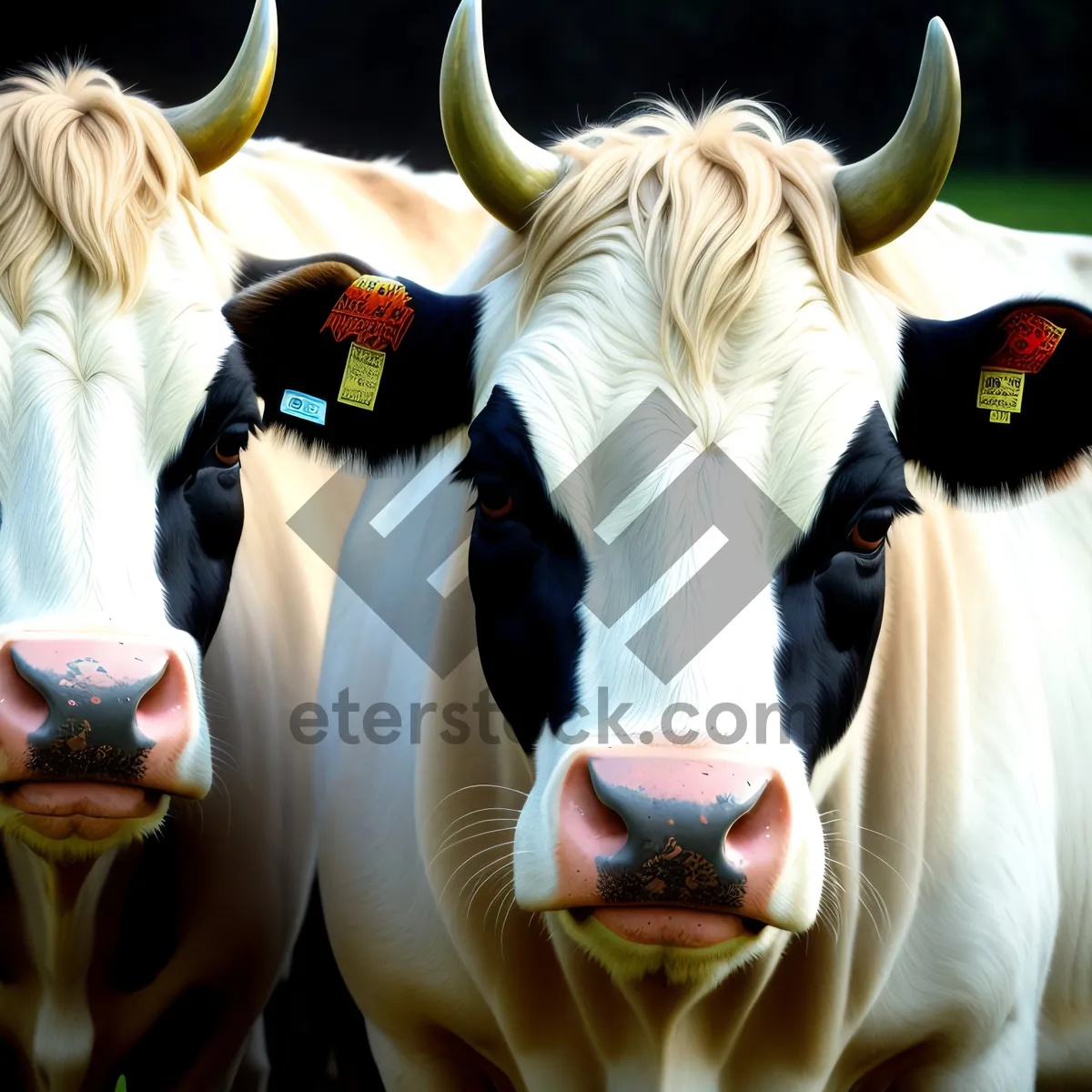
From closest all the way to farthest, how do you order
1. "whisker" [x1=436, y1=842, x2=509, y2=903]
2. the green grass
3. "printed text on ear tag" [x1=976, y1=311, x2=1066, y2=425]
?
"printed text on ear tag" [x1=976, y1=311, x2=1066, y2=425] < "whisker" [x1=436, y1=842, x2=509, y2=903] < the green grass

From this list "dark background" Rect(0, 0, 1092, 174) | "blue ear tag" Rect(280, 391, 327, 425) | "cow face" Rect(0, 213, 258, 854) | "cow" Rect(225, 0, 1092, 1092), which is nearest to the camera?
"cow" Rect(225, 0, 1092, 1092)

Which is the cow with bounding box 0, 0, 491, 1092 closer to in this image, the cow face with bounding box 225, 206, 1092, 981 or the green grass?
the cow face with bounding box 225, 206, 1092, 981

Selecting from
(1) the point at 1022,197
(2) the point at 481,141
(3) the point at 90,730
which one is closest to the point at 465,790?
(3) the point at 90,730

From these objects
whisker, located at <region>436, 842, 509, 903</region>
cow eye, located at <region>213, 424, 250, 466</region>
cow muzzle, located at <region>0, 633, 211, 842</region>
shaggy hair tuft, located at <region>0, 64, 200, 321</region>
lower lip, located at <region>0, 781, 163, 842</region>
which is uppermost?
shaggy hair tuft, located at <region>0, 64, 200, 321</region>

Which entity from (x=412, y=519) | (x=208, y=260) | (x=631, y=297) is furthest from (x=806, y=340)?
(x=208, y=260)

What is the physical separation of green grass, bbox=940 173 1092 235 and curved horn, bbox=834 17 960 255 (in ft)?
24.1

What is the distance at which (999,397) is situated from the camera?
7.02 ft

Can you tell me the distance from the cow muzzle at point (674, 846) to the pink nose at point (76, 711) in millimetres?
662

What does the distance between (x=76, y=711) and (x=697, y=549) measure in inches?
34.3

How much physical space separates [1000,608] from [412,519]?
3.44 ft

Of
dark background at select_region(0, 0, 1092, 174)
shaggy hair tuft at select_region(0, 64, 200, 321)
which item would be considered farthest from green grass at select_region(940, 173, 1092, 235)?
shaggy hair tuft at select_region(0, 64, 200, 321)

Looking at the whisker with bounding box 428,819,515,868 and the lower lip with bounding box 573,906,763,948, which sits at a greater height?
the lower lip with bounding box 573,906,763,948

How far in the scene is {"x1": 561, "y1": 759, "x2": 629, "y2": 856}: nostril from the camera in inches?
65.1

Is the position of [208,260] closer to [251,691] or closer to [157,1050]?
[251,691]
